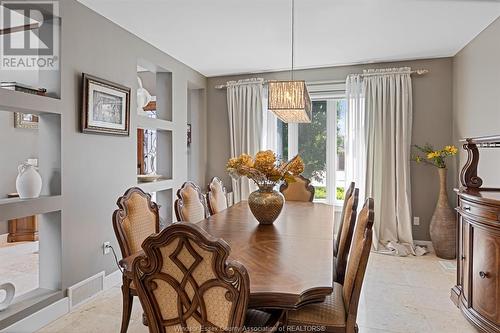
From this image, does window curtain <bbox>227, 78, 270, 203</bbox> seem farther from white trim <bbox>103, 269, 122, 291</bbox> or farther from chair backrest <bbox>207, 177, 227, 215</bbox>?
white trim <bbox>103, 269, 122, 291</bbox>

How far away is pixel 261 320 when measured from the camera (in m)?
1.63

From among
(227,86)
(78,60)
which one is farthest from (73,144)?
(227,86)

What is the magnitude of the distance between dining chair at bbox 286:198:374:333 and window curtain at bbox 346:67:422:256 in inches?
118

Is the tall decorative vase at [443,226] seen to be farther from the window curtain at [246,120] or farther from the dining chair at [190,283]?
the dining chair at [190,283]

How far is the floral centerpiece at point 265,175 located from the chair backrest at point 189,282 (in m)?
1.28

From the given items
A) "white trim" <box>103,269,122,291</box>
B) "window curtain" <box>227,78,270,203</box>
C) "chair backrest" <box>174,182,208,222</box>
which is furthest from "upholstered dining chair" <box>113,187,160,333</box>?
"window curtain" <box>227,78,270,203</box>

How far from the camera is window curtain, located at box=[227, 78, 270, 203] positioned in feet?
16.7

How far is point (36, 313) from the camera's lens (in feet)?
8.12

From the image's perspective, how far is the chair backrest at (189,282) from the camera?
1229mm

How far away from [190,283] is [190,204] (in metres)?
1.68

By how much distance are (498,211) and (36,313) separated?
322 centimetres

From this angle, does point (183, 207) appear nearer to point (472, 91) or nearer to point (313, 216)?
point (313, 216)

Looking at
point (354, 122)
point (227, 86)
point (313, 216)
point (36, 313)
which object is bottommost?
point (36, 313)

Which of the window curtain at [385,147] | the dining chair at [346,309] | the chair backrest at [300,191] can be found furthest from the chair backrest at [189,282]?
the window curtain at [385,147]
